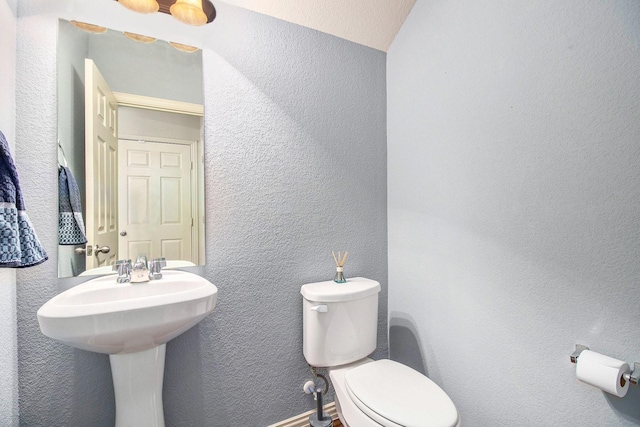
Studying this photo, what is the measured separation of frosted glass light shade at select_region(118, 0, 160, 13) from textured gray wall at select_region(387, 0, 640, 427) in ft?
4.04

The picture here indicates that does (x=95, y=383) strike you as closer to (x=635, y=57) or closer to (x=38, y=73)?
(x=38, y=73)

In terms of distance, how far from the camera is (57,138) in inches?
40.7

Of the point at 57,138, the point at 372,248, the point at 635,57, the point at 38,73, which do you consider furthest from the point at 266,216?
the point at 635,57

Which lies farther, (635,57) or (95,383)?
(95,383)

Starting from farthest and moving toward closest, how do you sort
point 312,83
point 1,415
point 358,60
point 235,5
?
point 358,60
point 312,83
point 235,5
point 1,415

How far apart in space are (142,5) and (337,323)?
1618mm

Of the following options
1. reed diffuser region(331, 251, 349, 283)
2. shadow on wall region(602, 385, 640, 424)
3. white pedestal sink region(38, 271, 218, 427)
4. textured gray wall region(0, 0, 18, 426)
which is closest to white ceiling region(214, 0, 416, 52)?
textured gray wall region(0, 0, 18, 426)

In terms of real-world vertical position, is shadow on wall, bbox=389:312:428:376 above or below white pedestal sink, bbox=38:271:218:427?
below

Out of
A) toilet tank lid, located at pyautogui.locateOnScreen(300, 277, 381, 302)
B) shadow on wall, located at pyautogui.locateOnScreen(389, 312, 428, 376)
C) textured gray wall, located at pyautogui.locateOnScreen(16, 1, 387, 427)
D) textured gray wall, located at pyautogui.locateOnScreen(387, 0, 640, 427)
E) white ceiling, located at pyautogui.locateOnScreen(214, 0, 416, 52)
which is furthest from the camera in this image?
shadow on wall, located at pyautogui.locateOnScreen(389, 312, 428, 376)

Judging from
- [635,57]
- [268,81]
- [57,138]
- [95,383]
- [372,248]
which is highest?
[268,81]

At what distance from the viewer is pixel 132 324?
804mm

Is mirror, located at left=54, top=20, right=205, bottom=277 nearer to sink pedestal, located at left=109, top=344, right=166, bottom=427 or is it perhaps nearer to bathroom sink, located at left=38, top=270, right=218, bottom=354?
bathroom sink, located at left=38, top=270, right=218, bottom=354

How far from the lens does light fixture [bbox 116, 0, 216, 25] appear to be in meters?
1.13

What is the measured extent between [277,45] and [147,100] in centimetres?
68
